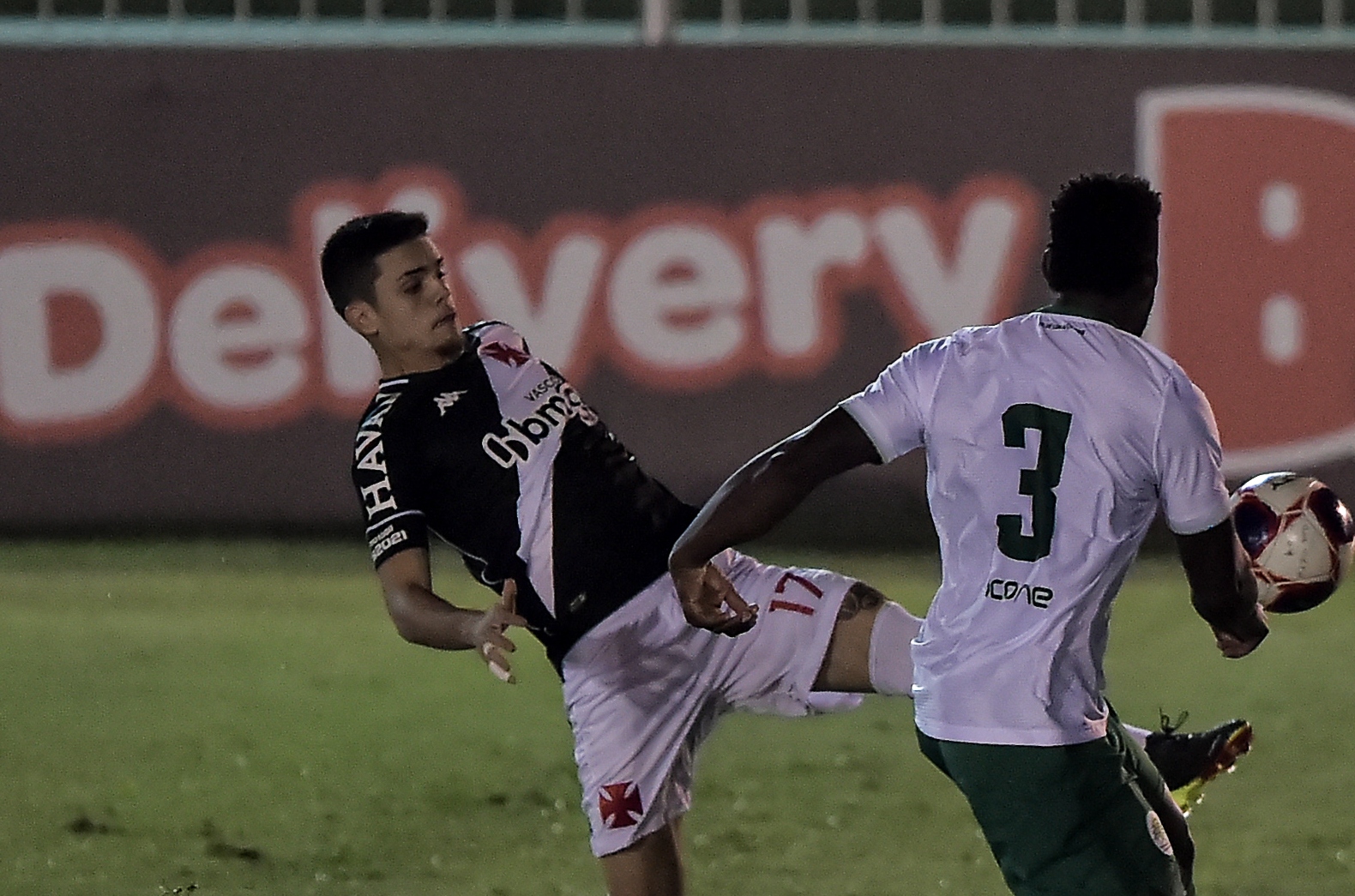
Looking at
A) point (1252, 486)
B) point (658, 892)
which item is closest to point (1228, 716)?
point (1252, 486)

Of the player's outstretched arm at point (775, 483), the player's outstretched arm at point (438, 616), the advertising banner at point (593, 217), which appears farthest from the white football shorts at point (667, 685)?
the advertising banner at point (593, 217)

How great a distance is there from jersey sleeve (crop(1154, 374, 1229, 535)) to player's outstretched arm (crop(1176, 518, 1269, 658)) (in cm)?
3

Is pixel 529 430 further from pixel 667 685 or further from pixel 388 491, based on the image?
pixel 667 685

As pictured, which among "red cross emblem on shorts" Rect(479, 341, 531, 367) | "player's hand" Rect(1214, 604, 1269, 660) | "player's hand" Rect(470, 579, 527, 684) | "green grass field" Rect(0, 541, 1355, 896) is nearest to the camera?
"player's hand" Rect(1214, 604, 1269, 660)

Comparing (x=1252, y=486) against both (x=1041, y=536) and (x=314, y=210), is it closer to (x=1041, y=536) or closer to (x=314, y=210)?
(x=1041, y=536)

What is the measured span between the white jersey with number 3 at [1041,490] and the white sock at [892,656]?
1014 millimetres

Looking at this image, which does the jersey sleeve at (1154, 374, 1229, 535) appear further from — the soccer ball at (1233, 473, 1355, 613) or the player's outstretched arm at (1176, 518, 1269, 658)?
the soccer ball at (1233, 473, 1355, 613)

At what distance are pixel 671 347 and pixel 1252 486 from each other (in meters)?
5.19

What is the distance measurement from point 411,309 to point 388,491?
0.45 metres

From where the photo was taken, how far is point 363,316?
492cm

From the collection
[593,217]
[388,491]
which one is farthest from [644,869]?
[593,217]

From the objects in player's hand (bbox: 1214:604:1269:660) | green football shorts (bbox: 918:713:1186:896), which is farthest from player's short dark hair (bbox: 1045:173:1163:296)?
green football shorts (bbox: 918:713:1186:896)

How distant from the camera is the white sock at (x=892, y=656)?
466 centimetres

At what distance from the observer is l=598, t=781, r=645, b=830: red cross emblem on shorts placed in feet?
15.0
